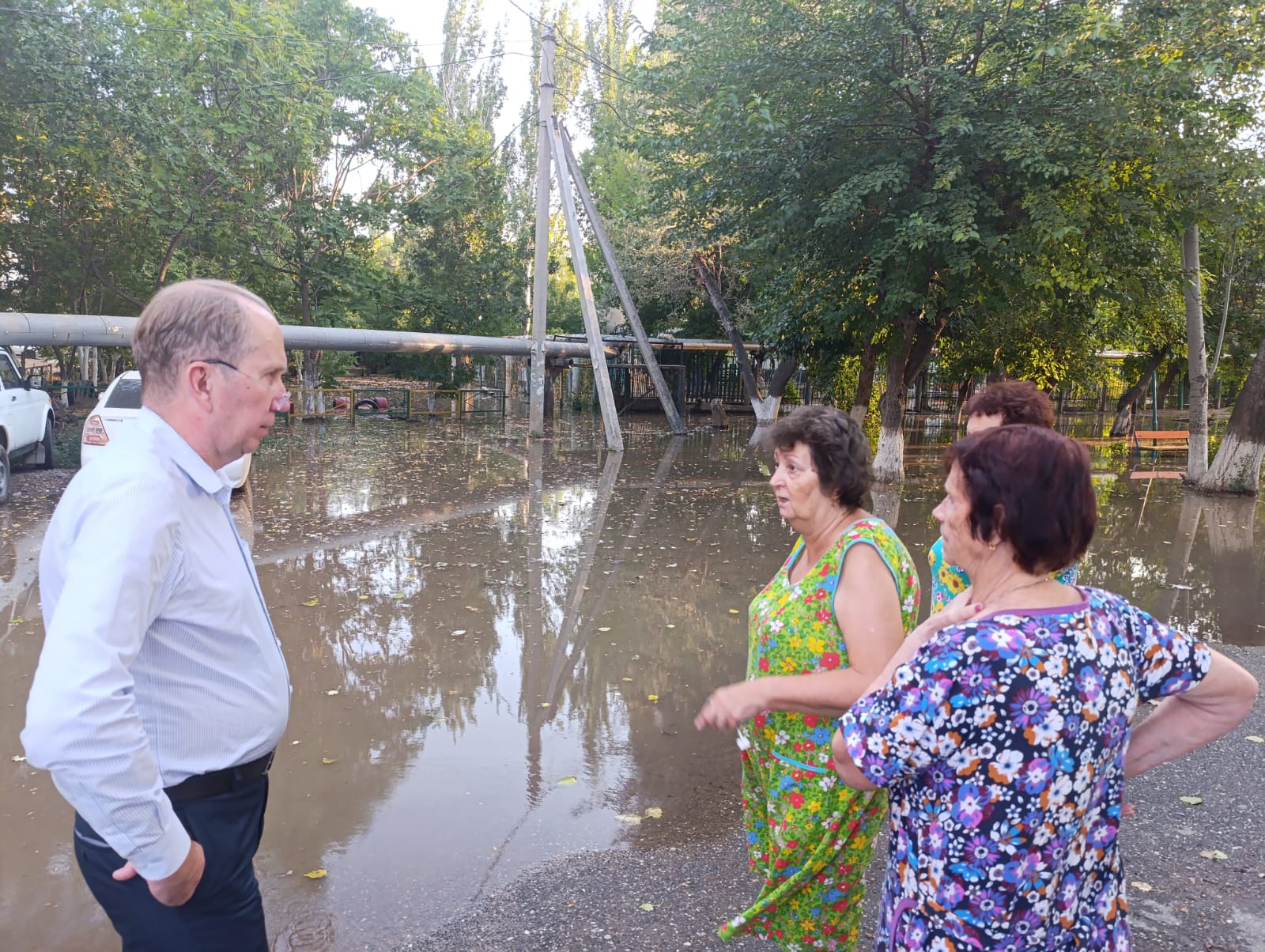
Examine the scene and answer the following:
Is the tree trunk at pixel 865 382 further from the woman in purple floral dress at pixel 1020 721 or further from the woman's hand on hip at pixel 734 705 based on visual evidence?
the woman in purple floral dress at pixel 1020 721

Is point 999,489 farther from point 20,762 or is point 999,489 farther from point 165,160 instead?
point 165,160

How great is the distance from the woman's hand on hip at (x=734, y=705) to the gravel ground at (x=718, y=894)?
1306 millimetres

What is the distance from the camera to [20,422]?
1141 cm

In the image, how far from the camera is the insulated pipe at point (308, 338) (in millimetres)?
13617

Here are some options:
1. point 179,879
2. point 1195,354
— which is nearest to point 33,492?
point 179,879

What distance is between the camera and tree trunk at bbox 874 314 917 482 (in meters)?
14.6

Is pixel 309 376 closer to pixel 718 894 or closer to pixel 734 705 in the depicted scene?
pixel 718 894

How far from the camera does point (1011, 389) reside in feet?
10.2

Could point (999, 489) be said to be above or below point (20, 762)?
above

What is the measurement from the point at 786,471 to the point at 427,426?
22091mm

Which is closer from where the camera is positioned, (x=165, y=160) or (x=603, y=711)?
(x=603, y=711)

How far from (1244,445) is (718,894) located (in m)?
14.1

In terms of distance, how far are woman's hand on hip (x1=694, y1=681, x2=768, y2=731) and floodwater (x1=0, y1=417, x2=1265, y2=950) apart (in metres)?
1.65

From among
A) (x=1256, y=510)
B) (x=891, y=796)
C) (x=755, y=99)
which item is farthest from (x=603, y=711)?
(x=1256, y=510)
